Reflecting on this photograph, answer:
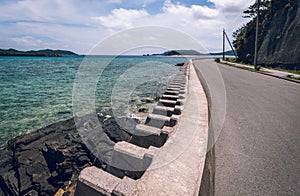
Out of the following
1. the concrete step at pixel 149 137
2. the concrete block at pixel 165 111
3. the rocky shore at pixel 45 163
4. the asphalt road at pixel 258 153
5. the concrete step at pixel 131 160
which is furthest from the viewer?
the concrete block at pixel 165 111

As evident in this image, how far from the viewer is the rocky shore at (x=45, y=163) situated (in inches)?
153

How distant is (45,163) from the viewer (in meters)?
4.61

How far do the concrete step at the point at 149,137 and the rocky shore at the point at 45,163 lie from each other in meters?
1.85

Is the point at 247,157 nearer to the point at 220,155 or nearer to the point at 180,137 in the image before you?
the point at 220,155

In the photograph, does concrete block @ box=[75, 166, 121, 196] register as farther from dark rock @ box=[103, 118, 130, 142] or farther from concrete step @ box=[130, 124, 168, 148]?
dark rock @ box=[103, 118, 130, 142]

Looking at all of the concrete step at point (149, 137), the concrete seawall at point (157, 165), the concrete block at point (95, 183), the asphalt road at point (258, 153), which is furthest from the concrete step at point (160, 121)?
the concrete block at point (95, 183)

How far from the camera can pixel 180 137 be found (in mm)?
2574

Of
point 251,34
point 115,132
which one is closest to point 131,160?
point 115,132

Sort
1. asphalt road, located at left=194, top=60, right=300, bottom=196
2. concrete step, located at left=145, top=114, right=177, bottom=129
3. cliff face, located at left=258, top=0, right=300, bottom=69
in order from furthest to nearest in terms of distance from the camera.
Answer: cliff face, located at left=258, top=0, right=300, bottom=69
concrete step, located at left=145, top=114, right=177, bottom=129
asphalt road, located at left=194, top=60, right=300, bottom=196

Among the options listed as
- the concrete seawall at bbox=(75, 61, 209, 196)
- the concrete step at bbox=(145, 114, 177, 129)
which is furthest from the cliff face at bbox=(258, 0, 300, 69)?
the concrete seawall at bbox=(75, 61, 209, 196)

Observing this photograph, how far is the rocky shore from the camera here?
3.89 meters

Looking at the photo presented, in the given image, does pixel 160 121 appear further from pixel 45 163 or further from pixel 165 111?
pixel 45 163

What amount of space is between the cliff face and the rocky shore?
876 inches

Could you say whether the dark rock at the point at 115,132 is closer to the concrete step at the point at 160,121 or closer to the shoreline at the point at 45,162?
the shoreline at the point at 45,162
